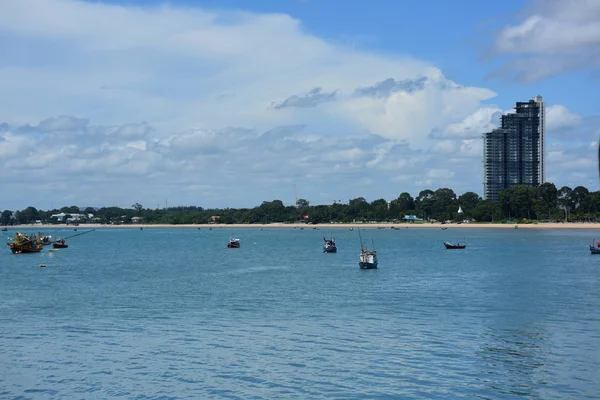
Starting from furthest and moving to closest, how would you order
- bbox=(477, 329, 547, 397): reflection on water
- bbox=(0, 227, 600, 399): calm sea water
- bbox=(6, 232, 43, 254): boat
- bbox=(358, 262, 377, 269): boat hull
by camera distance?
bbox=(6, 232, 43, 254): boat → bbox=(358, 262, 377, 269): boat hull → bbox=(0, 227, 600, 399): calm sea water → bbox=(477, 329, 547, 397): reflection on water

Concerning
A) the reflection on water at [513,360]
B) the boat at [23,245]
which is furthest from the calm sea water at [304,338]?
the boat at [23,245]

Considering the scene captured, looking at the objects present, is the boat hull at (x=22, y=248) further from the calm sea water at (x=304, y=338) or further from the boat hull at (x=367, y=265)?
the boat hull at (x=367, y=265)

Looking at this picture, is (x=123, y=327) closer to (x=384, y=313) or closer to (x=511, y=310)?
(x=384, y=313)

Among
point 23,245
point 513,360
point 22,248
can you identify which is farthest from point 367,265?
point 22,248

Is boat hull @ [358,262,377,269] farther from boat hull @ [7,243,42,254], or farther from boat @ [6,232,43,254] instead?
boat hull @ [7,243,42,254]

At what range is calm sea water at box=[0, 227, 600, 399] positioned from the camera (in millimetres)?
30000

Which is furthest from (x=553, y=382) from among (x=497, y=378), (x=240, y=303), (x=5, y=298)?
(x=5, y=298)

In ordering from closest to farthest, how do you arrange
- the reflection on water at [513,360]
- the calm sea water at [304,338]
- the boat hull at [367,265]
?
the reflection on water at [513,360] → the calm sea water at [304,338] → the boat hull at [367,265]

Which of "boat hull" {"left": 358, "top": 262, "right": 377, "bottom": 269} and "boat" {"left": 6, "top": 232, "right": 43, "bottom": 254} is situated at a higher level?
"boat" {"left": 6, "top": 232, "right": 43, "bottom": 254}

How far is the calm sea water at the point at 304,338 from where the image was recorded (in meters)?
30.0

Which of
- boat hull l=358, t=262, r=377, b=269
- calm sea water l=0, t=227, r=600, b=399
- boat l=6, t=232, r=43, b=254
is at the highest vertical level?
boat l=6, t=232, r=43, b=254

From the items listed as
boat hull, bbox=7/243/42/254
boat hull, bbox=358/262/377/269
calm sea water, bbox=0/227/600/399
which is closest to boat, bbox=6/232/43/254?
boat hull, bbox=7/243/42/254

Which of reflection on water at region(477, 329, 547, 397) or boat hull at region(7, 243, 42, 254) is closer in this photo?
reflection on water at region(477, 329, 547, 397)

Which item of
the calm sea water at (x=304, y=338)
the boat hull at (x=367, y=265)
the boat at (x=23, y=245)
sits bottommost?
the calm sea water at (x=304, y=338)
